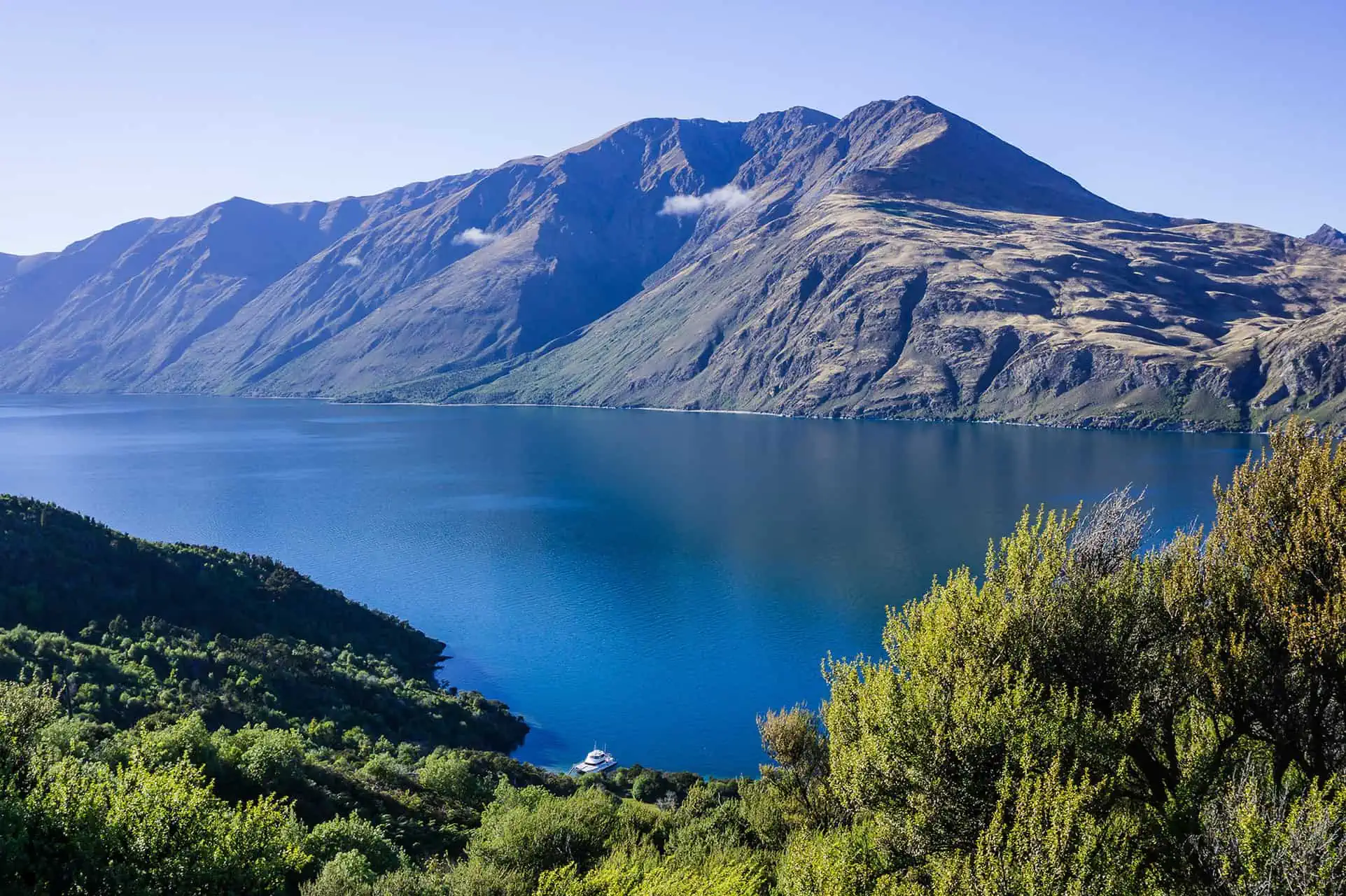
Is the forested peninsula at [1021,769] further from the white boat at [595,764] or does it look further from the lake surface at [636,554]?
the lake surface at [636,554]

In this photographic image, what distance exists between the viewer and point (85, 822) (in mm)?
21516

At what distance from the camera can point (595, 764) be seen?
208 feet

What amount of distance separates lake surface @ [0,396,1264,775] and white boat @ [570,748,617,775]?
2830mm

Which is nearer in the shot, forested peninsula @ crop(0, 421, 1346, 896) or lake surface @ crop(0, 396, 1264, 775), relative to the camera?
forested peninsula @ crop(0, 421, 1346, 896)

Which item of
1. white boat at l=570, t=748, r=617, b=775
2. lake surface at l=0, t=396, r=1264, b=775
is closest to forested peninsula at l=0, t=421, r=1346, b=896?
white boat at l=570, t=748, r=617, b=775

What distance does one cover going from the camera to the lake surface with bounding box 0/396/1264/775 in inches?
3088

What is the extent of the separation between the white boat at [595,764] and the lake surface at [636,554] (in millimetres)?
2830

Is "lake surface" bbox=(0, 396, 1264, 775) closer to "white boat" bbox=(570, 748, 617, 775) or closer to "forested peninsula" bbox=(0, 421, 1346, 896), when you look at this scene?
"white boat" bbox=(570, 748, 617, 775)

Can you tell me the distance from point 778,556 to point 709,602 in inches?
806

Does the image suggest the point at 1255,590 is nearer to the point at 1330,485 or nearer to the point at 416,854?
the point at 1330,485

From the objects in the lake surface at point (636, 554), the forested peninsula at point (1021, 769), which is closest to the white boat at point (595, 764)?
the lake surface at point (636, 554)

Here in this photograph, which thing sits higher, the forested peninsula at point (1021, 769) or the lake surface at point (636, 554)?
the forested peninsula at point (1021, 769)

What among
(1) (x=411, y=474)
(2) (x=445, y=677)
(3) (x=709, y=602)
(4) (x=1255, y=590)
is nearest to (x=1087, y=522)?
(4) (x=1255, y=590)

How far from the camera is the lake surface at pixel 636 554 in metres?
78.4
